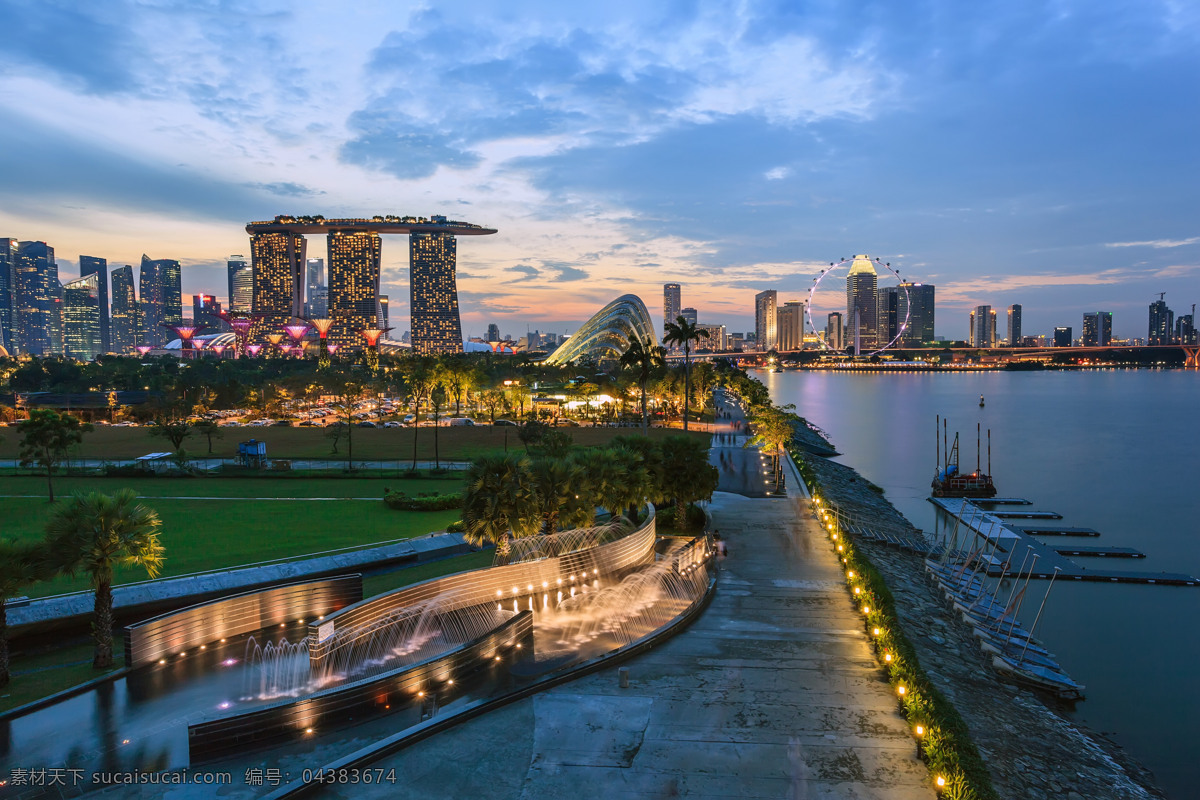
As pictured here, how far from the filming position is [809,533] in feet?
76.4

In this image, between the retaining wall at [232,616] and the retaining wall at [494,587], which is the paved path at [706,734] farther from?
the retaining wall at [232,616]

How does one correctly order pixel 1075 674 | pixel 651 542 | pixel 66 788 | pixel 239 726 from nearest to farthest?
pixel 66 788 → pixel 239 726 → pixel 1075 674 → pixel 651 542

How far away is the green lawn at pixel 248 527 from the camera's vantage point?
18797 millimetres

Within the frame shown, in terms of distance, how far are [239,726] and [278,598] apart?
15.7ft

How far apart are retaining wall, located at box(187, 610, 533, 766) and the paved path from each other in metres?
1.24

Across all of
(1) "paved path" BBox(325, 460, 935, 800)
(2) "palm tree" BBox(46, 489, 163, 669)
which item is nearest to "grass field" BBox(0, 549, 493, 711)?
(2) "palm tree" BBox(46, 489, 163, 669)

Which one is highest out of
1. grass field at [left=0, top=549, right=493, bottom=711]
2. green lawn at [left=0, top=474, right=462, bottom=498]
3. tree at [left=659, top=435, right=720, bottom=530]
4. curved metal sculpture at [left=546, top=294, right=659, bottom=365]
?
curved metal sculpture at [left=546, top=294, right=659, bottom=365]

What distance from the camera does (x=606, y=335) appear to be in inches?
4766

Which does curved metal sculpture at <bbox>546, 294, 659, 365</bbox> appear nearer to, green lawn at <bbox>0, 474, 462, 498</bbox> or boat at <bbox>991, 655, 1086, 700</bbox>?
green lawn at <bbox>0, 474, 462, 498</bbox>

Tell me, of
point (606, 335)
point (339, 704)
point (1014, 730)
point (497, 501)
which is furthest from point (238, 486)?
point (606, 335)

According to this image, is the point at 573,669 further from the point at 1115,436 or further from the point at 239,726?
the point at 1115,436

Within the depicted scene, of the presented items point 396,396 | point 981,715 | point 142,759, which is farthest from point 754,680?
point 396,396

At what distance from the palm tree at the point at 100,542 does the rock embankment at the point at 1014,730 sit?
14.4 metres

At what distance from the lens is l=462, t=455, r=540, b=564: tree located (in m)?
16.6
